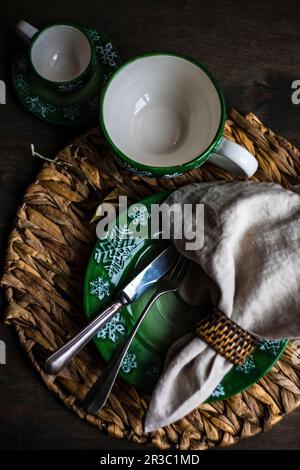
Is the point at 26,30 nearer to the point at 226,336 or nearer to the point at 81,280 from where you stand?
the point at 81,280

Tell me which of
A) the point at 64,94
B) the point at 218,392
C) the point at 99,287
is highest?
the point at 64,94

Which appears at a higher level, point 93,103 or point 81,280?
point 93,103

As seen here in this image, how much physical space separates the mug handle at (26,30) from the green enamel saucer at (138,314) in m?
0.25

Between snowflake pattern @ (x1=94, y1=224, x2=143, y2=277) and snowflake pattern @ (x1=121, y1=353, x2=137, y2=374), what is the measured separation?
9 centimetres

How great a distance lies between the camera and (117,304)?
1.95ft

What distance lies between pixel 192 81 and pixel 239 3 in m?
0.16

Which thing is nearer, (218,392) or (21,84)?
(218,392)

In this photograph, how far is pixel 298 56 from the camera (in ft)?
2.41

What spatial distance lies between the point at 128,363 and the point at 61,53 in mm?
393

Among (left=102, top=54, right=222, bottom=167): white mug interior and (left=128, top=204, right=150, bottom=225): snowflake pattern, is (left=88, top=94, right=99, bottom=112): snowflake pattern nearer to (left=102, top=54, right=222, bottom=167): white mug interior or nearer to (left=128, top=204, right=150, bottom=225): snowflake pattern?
(left=102, top=54, right=222, bottom=167): white mug interior

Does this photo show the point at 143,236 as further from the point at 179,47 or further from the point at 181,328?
the point at 179,47

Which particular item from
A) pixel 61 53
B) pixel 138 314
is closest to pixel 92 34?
pixel 61 53

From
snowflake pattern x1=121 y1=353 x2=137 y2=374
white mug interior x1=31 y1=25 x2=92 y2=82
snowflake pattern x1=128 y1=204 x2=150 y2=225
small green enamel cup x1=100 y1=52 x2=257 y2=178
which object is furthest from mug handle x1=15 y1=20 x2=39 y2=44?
snowflake pattern x1=121 y1=353 x2=137 y2=374
